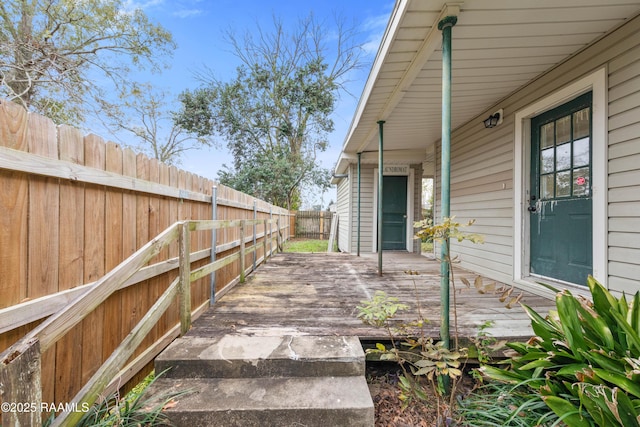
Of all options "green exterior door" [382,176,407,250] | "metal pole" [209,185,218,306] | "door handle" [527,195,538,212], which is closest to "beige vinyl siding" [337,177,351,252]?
"green exterior door" [382,176,407,250]

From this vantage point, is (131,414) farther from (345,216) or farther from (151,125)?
(151,125)

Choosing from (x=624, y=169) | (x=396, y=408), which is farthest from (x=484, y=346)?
(x=624, y=169)

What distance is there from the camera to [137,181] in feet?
5.87

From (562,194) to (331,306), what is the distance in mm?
2615

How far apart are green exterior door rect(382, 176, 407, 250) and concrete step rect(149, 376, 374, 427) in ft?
18.0

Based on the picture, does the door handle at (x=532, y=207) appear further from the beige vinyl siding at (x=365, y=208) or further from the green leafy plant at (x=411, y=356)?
the beige vinyl siding at (x=365, y=208)

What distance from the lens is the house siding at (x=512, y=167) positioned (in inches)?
81.4

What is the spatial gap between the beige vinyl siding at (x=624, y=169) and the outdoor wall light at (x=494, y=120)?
51.2 inches

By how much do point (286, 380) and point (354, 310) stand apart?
3.30 ft

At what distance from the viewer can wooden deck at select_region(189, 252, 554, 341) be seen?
6.57ft

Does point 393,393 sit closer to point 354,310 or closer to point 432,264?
point 354,310

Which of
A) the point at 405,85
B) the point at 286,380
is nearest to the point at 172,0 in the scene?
the point at 405,85

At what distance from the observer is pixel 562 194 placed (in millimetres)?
2736

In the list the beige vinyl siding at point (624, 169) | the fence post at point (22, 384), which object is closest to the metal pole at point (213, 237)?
the fence post at point (22, 384)
